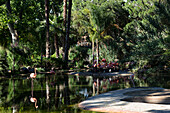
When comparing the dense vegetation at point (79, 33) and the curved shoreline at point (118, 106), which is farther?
the dense vegetation at point (79, 33)

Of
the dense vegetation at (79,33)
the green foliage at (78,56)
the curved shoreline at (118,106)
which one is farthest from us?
the green foliage at (78,56)

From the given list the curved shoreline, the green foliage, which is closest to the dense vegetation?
the green foliage

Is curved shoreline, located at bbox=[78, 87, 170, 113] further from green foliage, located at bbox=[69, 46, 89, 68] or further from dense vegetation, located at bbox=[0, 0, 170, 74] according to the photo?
green foliage, located at bbox=[69, 46, 89, 68]

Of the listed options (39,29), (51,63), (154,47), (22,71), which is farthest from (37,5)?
(154,47)

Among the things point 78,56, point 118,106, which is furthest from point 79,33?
point 118,106

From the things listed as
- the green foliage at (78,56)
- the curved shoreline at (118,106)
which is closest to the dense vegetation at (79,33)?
the green foliage at (78,56)

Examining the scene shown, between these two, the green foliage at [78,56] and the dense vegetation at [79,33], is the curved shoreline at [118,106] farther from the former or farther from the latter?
the green foliage at [78,56]

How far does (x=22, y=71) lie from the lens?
2288 cm

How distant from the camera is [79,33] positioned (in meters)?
38.6

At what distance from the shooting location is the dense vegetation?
51.2 ft

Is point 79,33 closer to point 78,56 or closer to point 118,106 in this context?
point 78,56

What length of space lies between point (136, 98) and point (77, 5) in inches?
1734

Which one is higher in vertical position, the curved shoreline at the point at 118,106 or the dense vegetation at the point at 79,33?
the dense vegetation at the point at 79,33

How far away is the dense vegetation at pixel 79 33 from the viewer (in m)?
15.6
